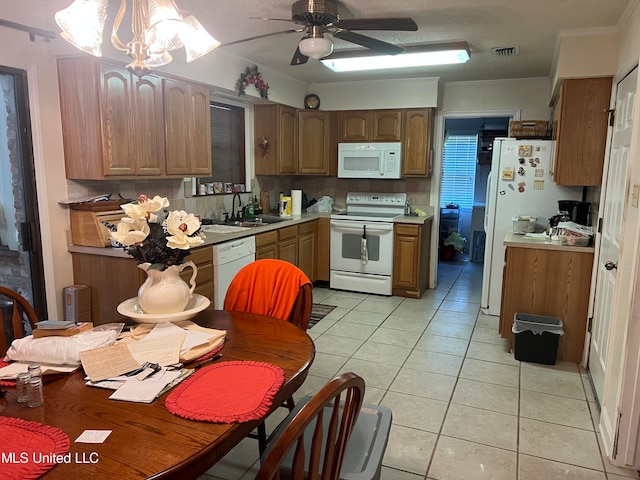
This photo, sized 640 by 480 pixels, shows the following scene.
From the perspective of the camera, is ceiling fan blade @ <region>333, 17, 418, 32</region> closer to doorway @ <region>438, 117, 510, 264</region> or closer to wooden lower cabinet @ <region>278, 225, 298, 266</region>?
wooden lower cabinet @ <region>278, 225, 298, 266</region>

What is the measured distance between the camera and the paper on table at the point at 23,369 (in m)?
1.41

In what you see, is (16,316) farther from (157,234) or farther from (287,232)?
(287,232)

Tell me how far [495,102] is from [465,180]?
8.11ft

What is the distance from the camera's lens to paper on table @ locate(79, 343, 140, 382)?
1.44 m

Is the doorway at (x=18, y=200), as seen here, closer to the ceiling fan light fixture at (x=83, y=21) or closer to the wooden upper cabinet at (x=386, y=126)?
the ceiling fan light fixture at (x=83, y=21)

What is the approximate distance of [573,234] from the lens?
3350mm

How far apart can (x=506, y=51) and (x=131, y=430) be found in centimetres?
392

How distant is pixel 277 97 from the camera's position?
484 centimetres

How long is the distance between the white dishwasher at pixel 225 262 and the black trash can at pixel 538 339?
2.22m

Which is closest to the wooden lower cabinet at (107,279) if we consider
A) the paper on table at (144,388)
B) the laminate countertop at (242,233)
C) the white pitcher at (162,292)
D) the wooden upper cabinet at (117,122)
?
the laminate countertop at (242,233)

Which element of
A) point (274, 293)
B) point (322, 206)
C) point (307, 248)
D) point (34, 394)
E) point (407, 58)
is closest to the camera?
point (34, 394)

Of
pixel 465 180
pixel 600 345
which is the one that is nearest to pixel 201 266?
pixel 600 345

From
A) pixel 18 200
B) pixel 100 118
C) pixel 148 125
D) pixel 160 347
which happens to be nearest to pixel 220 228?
pixel 148 125

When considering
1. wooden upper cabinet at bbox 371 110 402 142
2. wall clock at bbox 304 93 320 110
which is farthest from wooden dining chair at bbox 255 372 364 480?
wall clock at bbox 304 93 320 110
